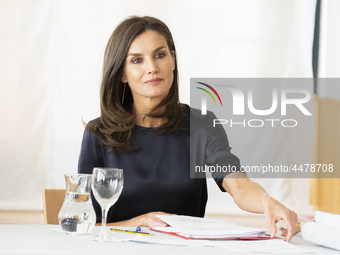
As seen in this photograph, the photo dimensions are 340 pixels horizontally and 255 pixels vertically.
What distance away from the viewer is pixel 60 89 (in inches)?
172

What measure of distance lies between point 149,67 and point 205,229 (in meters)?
0.78

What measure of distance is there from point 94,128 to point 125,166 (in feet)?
0.67

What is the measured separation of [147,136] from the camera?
1956 millimetres

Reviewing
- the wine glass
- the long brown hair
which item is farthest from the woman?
the wine glass

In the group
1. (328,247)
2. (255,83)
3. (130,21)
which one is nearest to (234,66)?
(255,83)

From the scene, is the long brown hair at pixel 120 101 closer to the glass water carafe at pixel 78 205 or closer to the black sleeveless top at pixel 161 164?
the black sleeveless top at pixel 161 164

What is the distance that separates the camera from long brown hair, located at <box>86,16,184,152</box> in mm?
1930

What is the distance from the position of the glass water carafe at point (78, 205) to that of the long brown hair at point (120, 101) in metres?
0.67

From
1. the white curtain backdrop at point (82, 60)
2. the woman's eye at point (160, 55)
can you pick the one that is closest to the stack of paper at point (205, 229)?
the woman's eye at point (160, 55)

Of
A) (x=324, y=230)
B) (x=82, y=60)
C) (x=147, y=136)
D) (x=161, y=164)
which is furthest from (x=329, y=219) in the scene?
(x=82, y=60)

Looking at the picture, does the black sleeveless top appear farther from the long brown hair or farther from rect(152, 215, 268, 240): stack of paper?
rect(152, 215, 268, 240): stack of paper

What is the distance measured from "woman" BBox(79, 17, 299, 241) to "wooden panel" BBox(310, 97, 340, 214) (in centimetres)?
216

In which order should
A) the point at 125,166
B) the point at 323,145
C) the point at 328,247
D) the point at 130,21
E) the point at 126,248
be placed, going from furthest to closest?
the point at 323,145 → the point at 130,21 → the point at 125,166 → the point at 328,247 → the point at 126,248

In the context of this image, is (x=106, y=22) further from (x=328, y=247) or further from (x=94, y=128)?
(x=328, y=247)
